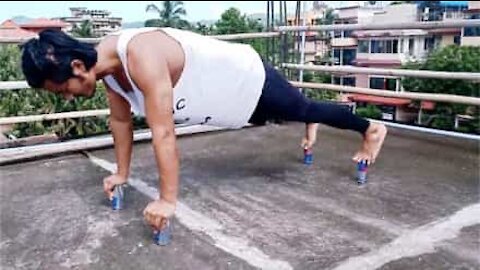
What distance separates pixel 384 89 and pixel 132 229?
1629 mm

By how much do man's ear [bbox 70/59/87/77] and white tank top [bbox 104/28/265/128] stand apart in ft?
0.44

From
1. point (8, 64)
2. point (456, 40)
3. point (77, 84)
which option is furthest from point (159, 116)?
point (456, 40)

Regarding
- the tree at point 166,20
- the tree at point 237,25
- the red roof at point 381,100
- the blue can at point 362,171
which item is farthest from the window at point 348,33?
the blue can at point 362,171

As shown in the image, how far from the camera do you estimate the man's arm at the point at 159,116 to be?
130cm

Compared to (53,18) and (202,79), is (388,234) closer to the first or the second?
(202,79)

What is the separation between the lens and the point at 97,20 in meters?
2.54

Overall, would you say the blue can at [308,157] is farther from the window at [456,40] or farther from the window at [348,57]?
the window at [456,40]

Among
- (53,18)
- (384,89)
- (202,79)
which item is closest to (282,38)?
(384,89)

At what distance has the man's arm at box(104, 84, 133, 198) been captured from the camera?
5.33 feet

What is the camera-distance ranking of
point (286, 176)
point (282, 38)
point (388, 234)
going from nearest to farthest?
1. point (388, 234)
2. point (286, 176)
3. point (282, 38)

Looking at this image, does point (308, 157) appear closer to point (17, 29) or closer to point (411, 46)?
point (411, 46)

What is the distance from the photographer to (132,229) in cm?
146

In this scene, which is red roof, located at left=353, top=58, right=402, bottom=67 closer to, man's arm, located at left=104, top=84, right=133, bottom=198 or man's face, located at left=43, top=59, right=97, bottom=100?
man's arm, located at left=104, top=84, right=133, bottom=198

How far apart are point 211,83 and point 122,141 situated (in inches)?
14.4
